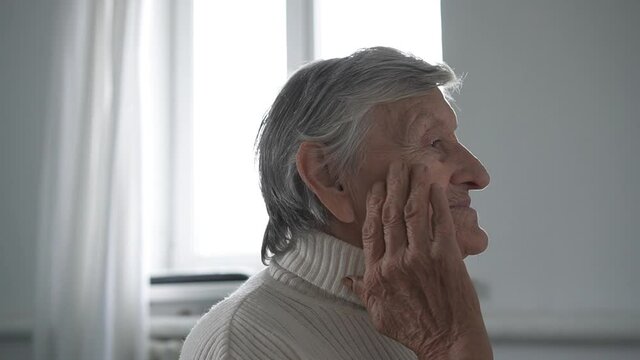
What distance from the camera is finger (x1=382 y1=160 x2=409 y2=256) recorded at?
37.1 inches

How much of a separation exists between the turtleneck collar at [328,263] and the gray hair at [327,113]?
36 mm

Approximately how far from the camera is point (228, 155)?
2738mm

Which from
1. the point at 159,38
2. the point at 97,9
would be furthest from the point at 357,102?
the point at 159,38

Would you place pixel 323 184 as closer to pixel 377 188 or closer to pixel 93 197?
pixel 377 188

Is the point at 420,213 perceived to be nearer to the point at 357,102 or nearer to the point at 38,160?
the point at 357,102

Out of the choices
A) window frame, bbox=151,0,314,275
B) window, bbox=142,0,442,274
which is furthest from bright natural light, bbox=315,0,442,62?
window frame, bbox=151,0,314,275

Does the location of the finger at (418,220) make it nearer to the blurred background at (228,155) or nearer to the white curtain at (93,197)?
the blurred background at (228,155)

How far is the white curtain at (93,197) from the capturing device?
2295 mm

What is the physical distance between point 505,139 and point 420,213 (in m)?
1.09

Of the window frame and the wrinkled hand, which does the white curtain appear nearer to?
the window frame

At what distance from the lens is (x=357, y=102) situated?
1.08 meters

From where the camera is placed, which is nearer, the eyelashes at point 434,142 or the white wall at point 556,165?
the eyelashes at point 434,142

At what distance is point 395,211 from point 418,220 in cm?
4

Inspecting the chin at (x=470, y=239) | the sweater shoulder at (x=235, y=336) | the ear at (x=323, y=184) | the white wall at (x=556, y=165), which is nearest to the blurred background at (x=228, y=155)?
→ the white wall at (x=556, y=165)
